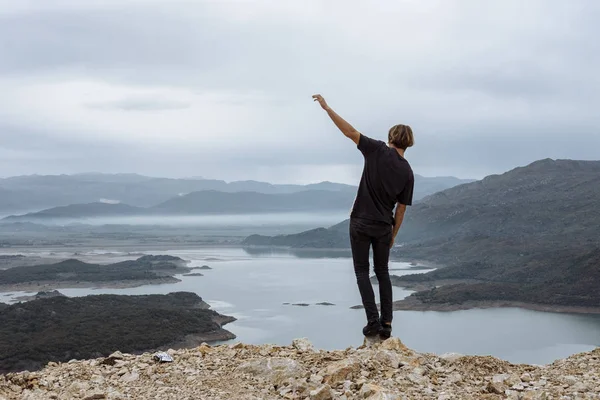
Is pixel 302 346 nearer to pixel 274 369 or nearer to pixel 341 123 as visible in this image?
pixel 274 369

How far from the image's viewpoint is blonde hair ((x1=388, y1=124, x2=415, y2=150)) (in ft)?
21.4

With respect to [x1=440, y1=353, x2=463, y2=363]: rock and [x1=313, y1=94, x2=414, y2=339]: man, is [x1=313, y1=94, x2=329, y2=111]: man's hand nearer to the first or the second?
[x1=313, y1=94, x2=414, y2=339]: man

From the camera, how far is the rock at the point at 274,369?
5.86m

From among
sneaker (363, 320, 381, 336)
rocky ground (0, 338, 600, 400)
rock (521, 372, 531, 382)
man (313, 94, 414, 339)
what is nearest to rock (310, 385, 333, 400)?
rocky ground (0, 338, 600, 400)

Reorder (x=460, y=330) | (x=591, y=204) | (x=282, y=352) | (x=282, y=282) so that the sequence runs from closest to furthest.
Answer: (x=282, y=352) < (x=460, y=330) < (x=282, y=282) < (x=591, y=204)

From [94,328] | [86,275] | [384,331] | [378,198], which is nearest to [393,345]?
[384,331]

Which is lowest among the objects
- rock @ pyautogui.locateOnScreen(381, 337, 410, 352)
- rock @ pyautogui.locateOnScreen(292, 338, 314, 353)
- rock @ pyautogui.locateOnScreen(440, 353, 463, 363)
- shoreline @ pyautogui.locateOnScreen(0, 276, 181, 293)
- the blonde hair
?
shoreline @ pyautogui.locateOnScreen(0, 276, 181, 293)

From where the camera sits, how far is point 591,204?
5507 inches

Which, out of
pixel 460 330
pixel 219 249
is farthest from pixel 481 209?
pixel 460 330

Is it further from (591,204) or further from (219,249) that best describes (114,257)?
(591,204)

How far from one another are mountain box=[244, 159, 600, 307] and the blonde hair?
76547mm

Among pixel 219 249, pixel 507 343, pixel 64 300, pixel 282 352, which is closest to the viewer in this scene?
pixel 282 352

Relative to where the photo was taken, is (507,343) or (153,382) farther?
(507,343)

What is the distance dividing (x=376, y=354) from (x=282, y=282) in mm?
86660
